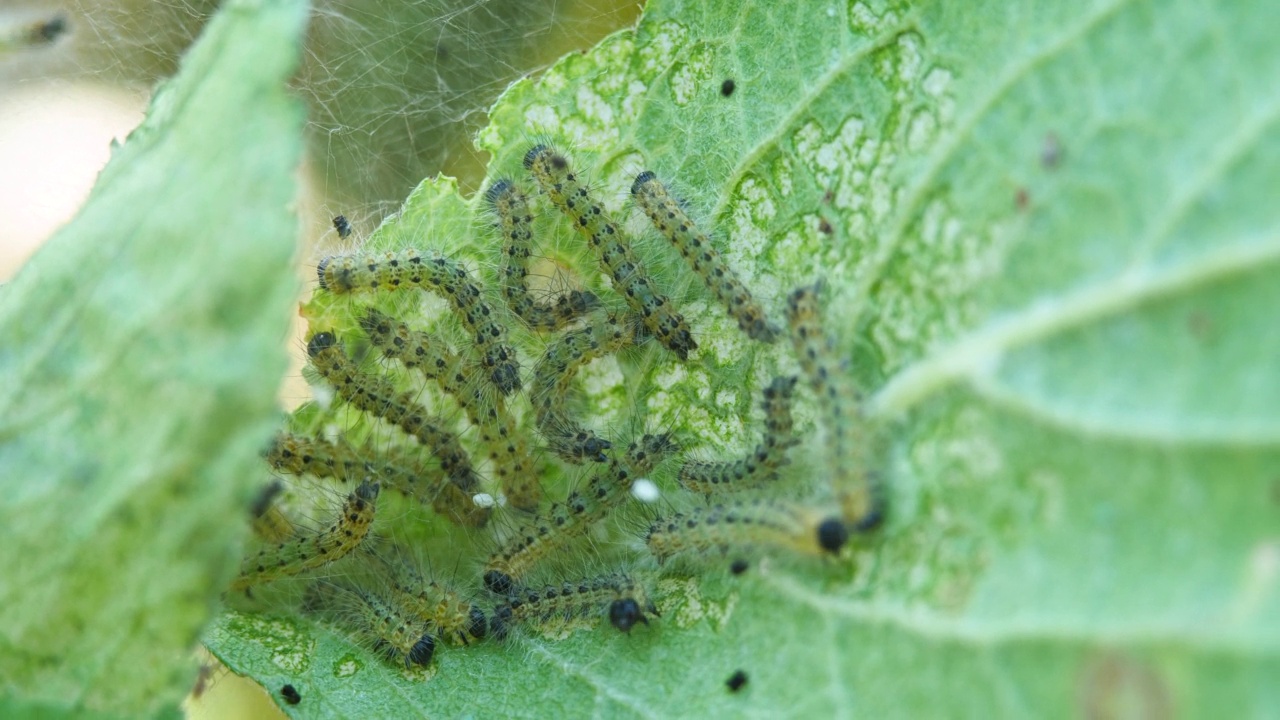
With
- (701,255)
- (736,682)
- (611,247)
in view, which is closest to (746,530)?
(736,682)

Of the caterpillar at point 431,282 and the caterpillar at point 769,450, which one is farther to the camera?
the caterpillar at point 431,282

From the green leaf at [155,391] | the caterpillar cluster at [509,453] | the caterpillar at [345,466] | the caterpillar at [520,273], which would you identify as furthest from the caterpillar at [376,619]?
the caterpillar at [520,273]

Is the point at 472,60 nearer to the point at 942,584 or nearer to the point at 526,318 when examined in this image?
the point at 526,318

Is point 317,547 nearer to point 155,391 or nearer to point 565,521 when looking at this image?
point 565,521

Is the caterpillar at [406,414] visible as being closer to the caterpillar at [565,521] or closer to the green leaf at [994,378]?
the caterpillar at [565,521]

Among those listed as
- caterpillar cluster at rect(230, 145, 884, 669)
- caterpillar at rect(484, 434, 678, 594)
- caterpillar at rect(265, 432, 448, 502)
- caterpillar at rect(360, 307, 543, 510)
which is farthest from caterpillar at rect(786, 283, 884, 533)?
caterpillar at rect(265, 432, 448, 502)

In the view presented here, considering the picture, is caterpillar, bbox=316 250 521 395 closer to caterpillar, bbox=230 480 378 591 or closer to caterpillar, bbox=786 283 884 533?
caterpillar, bbox=230 480 378 591

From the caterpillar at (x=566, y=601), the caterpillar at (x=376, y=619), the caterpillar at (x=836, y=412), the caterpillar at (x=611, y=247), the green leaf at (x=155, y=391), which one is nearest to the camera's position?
the green leaf at (x=155, y=391)
